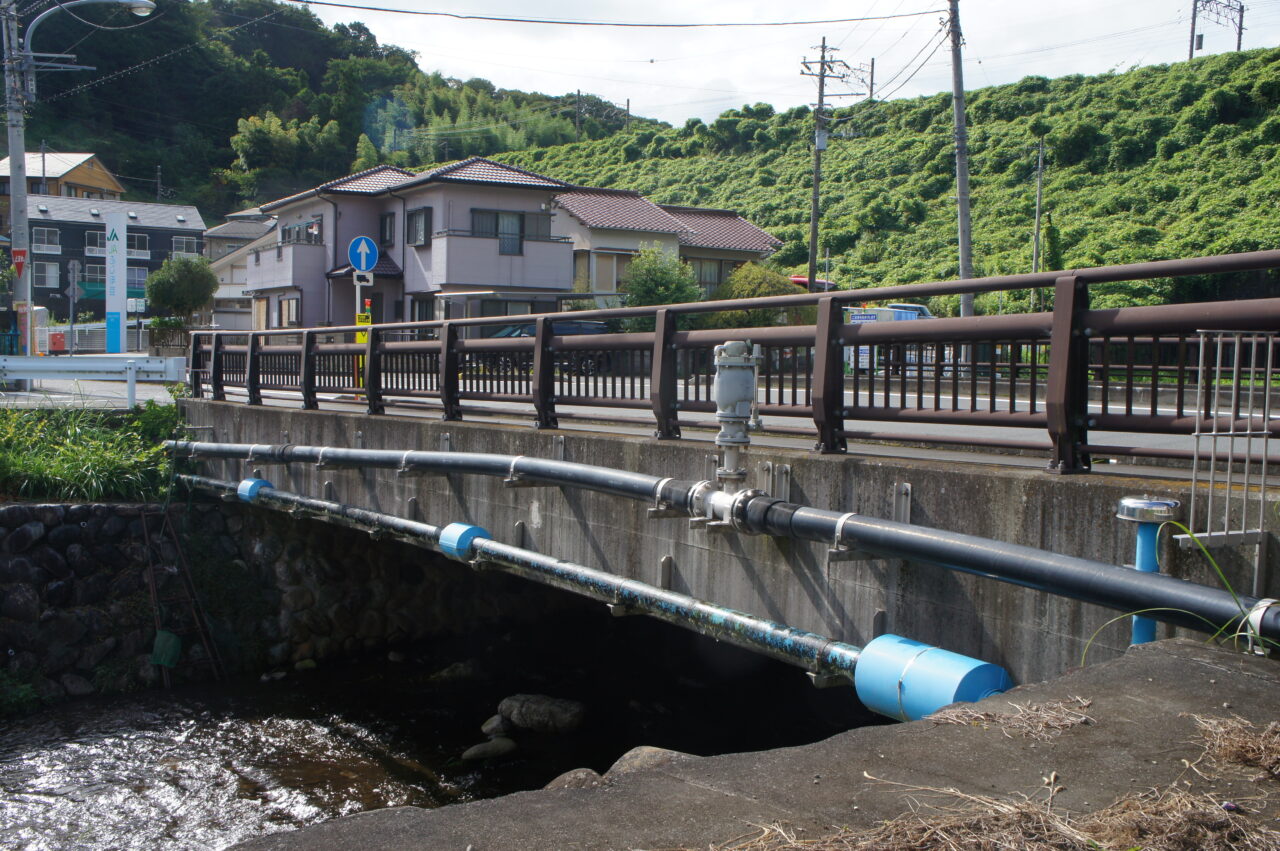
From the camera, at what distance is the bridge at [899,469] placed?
4648 millimetres

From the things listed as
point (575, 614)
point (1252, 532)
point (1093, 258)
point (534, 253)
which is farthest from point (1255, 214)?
point (1252, 532)

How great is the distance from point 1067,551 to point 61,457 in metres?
14.4

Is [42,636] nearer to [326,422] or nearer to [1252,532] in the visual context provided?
[326,422]

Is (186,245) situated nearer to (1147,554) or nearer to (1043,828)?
(1147,554)

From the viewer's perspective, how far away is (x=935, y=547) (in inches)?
199

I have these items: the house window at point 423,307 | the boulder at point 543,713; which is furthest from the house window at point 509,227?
the boulder at point 543,713

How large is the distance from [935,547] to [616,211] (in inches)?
1734

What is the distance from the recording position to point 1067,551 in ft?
16.3

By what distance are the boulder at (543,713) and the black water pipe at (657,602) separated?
2.58 metres

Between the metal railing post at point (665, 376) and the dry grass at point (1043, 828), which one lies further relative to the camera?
the metal railing post at point (665, 376)

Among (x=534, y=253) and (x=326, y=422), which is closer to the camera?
(x=326, y=422)

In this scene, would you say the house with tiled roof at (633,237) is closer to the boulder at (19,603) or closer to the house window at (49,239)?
the boulder at (19,603)

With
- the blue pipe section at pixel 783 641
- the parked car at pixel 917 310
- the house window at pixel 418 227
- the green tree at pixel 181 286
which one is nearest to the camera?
the blue pipe section at pixel 783 641

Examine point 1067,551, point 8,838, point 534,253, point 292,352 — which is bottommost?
point 8,838
